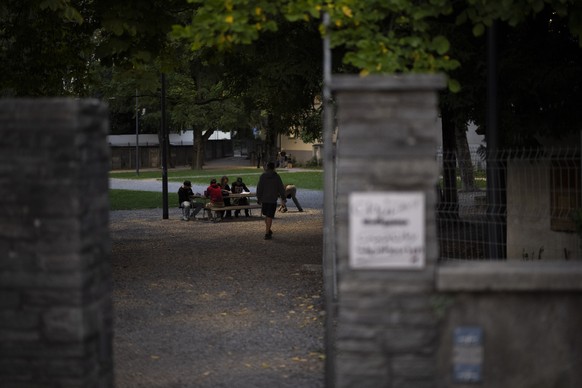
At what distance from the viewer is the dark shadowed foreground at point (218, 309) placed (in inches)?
400

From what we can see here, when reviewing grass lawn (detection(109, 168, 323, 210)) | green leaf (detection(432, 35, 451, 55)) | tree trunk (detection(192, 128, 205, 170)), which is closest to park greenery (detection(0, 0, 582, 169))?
green leaf (detection(432, 35, 451, 55))

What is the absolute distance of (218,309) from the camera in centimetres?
1390

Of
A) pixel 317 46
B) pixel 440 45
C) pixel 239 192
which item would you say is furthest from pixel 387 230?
pixel 239 192

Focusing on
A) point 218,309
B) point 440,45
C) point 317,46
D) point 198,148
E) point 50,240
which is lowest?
point 218,309

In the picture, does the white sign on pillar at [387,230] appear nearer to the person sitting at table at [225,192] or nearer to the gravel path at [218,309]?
the gravel path at [218,309]

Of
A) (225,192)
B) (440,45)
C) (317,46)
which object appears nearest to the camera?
(440,45)

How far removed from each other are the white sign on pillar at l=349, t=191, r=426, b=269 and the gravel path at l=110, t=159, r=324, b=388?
2690mm

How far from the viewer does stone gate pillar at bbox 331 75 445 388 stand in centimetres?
708

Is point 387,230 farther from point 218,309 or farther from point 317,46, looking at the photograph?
point 317,46

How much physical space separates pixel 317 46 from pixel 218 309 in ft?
20.2

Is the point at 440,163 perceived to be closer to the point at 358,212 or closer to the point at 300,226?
the point at 358,212

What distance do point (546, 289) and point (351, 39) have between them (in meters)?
5.09

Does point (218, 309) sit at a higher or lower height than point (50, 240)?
lower

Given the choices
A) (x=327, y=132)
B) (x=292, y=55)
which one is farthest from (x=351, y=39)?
(x=292, y=55)
